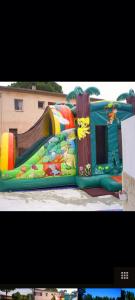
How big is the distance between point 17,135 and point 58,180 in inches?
40.1

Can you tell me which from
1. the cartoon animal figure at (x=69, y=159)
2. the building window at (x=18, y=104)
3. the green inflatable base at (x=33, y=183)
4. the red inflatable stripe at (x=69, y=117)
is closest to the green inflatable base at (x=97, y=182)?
the green inflatable base at (x=33, y=183)

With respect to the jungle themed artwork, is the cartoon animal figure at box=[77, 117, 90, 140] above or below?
above

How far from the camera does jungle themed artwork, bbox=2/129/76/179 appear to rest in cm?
457

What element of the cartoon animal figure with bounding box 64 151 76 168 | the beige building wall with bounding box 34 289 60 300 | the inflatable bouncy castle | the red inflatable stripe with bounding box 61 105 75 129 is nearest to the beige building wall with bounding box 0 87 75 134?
the inflatable bouncy castle

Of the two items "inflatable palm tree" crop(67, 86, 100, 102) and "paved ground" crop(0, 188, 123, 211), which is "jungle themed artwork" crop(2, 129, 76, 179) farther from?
"inflatable palm tree" crop(67, 86, 100, 102)

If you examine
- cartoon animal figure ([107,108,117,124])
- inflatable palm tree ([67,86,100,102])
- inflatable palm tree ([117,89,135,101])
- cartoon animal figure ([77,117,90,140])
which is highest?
inflatable palm tree ([67,86,100,102])

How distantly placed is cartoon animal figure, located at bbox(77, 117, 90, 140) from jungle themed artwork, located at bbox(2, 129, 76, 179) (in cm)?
13

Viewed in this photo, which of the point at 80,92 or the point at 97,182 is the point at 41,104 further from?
the point at 97,182

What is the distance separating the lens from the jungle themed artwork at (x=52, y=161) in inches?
180

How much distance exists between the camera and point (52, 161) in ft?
15.4

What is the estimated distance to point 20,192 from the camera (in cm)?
438
